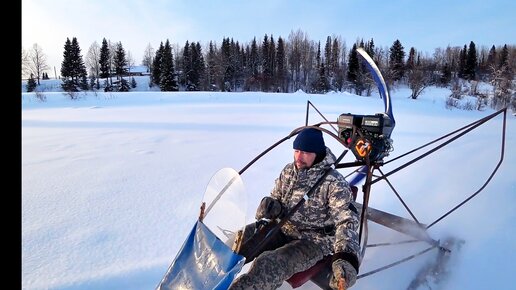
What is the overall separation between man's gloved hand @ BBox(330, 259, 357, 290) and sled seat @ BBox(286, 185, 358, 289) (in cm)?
21

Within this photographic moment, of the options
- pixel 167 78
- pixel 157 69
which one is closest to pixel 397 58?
pixel 167 78

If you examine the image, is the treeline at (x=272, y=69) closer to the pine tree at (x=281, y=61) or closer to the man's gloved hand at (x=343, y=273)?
the pine tree at (x=281, y=61)

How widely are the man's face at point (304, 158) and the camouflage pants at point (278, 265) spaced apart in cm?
59

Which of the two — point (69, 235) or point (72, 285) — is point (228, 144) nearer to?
point (69, 235)

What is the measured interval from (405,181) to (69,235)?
4.82 metres

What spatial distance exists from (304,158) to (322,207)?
1.33ft

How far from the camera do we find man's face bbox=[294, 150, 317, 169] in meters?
2.70

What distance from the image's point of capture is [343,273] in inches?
82.5

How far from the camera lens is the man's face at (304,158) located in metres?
2.70

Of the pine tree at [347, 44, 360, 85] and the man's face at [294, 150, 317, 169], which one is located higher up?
the pine tree at [347, 44, 360, 85]

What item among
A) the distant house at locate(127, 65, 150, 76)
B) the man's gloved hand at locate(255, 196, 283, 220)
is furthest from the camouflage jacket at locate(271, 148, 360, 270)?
the distant house at locate(127, 65, 150, 76)

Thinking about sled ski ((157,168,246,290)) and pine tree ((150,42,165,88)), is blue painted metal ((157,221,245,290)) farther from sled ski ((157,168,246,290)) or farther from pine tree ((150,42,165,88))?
pine tree ((150,42,165,88))

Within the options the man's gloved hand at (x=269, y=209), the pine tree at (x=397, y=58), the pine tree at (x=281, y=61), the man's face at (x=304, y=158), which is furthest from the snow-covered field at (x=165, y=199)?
the pine tree at (x=281, y=61)

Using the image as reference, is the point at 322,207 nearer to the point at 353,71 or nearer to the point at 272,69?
the point at 353,71
